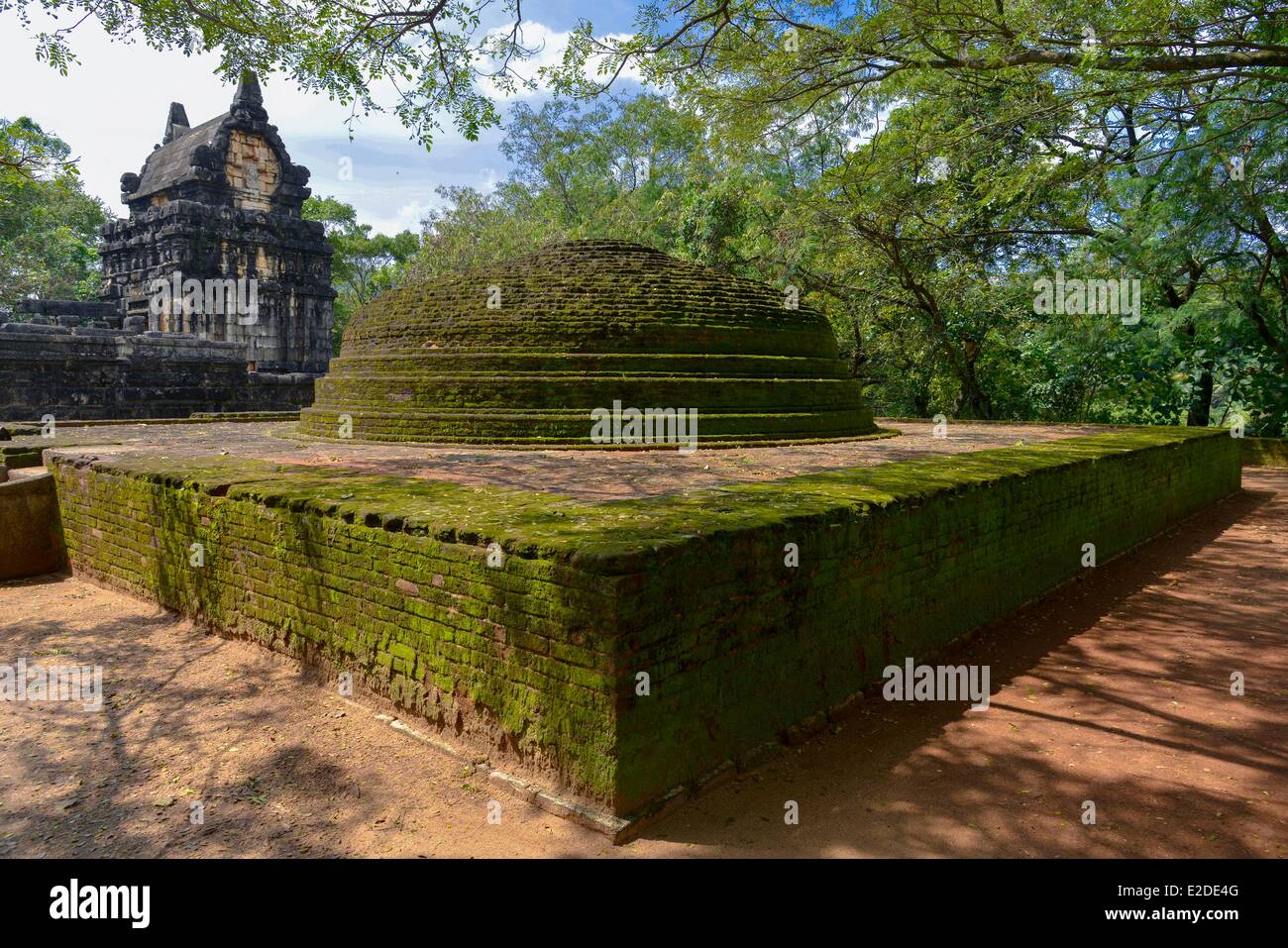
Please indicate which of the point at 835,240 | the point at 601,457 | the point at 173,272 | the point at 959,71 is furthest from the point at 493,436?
the point at 173,272

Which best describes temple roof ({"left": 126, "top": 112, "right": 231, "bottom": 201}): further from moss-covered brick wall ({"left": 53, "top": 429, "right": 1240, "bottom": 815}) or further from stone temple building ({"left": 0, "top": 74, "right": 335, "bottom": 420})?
moss-covered brick wall ({"left": 53, "top": 429, "right": 1240, "bottom": 815})

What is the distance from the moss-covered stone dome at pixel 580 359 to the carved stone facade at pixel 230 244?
1033 cm

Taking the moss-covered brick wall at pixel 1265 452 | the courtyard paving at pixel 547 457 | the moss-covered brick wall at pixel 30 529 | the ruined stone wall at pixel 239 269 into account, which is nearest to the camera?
the courtyard paving at pixel 547 457

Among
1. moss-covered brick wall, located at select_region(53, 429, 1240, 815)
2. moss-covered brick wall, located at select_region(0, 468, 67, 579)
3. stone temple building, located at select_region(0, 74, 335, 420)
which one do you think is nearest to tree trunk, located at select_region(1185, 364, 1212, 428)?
moss-covered brick wall, located at select_region(53, 429, 1240, 815)

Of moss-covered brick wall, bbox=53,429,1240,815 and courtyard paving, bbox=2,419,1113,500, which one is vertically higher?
courtyard paving, bbox=2,419,1113,500

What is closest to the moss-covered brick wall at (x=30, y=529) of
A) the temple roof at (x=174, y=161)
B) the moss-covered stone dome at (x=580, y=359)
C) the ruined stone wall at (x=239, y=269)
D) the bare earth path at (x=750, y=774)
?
the bare earth path at (x=750, y=774)

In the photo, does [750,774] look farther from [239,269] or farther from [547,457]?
[239,269]

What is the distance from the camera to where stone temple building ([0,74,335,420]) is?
1711 cm

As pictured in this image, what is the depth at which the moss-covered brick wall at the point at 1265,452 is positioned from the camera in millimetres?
16703

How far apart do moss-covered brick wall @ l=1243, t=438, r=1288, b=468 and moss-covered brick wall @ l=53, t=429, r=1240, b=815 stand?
13985mm

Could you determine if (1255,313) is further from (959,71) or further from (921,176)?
(959,71)

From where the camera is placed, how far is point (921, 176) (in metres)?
17.2

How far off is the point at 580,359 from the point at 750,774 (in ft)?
28.9

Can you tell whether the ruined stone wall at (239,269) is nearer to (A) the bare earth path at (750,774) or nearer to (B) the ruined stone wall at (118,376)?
(B) the ruined stone wall at (118,376)
